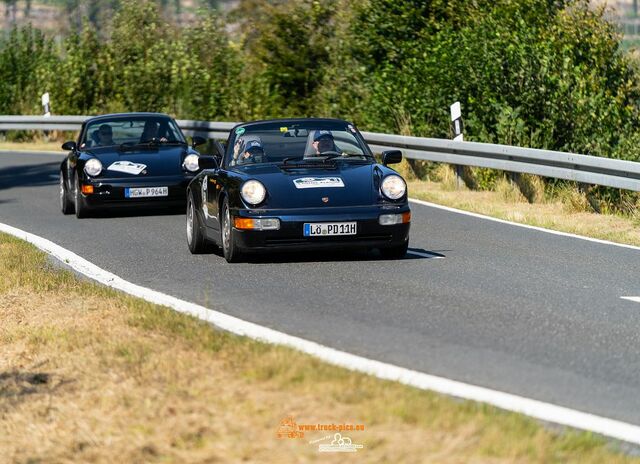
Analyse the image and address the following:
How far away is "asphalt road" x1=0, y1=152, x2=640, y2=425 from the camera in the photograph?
7246 millimetres

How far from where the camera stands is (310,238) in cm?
1195

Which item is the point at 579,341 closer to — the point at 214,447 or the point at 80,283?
the point at 214,447

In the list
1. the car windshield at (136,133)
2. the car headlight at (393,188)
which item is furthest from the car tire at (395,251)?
the car windshield at (136,133)

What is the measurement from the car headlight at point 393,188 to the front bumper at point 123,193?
18.3ft

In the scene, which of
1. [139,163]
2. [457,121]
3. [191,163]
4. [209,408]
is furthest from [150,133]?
[209,408]

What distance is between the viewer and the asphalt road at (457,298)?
7.25m

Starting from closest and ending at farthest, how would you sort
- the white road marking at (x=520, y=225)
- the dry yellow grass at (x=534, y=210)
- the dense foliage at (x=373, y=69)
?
the white road marking at (x=520, y=225)
the dry yellow grass at (x=534, y=210)
the dense foliage at (x=373, y=69)

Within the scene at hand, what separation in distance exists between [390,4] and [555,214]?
36.6ft

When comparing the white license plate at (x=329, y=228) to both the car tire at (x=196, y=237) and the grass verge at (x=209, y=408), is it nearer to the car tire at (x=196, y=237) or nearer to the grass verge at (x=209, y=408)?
the car tire at (x=196, y=237)

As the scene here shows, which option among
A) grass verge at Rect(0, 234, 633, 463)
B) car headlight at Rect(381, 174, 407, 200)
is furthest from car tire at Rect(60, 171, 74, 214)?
grass verge at Rect(0, 234, 633, 463)

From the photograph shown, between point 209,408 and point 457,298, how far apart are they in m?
4.00

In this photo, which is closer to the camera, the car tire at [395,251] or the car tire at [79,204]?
the car tire at [395,251]

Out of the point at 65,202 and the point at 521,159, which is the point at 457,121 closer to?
the point at 521,159

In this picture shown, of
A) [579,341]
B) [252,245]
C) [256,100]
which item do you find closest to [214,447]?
[579,341]
